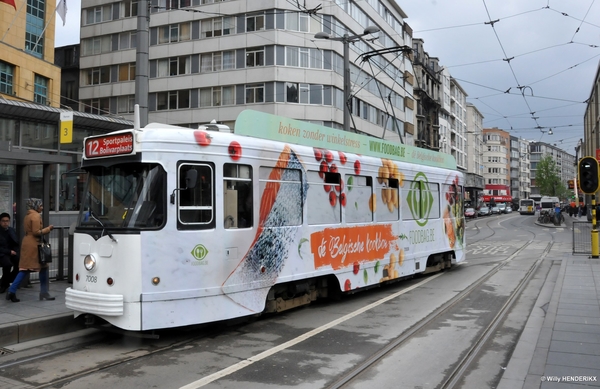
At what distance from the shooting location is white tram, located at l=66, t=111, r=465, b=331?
6.86 metres

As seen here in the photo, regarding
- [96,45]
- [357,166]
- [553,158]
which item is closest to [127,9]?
[96,45]

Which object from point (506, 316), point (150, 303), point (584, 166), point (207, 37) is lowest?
point (506, 316)

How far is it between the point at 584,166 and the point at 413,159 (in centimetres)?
553

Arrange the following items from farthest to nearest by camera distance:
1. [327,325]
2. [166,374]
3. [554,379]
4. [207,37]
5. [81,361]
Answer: [207,37]
[327,325]
[81,361]
[166,374]
[554,379]

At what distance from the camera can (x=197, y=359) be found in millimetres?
6430

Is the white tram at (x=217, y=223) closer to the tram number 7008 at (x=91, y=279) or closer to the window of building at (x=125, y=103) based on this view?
the tram number 7008 at (x=91, y=279)

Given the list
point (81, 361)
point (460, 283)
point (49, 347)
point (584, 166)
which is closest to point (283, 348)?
point (81, 361)

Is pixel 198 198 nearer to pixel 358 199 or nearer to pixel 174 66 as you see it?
pixel 358 199

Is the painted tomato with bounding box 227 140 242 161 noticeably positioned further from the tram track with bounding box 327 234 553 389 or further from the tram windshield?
the tram track with bounding box 327 234 553 389

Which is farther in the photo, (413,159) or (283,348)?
(413,159)

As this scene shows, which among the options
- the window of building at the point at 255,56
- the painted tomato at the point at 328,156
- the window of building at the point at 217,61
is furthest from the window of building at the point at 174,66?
the painted tomato at the point at 328,156

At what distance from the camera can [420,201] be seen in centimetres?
1304

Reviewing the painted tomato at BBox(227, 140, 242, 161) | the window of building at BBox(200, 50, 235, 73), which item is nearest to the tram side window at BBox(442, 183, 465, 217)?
the painted tomato at BBox(227, 140, 242, 161)

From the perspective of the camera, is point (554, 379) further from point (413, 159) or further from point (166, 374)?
point (413, 159)
